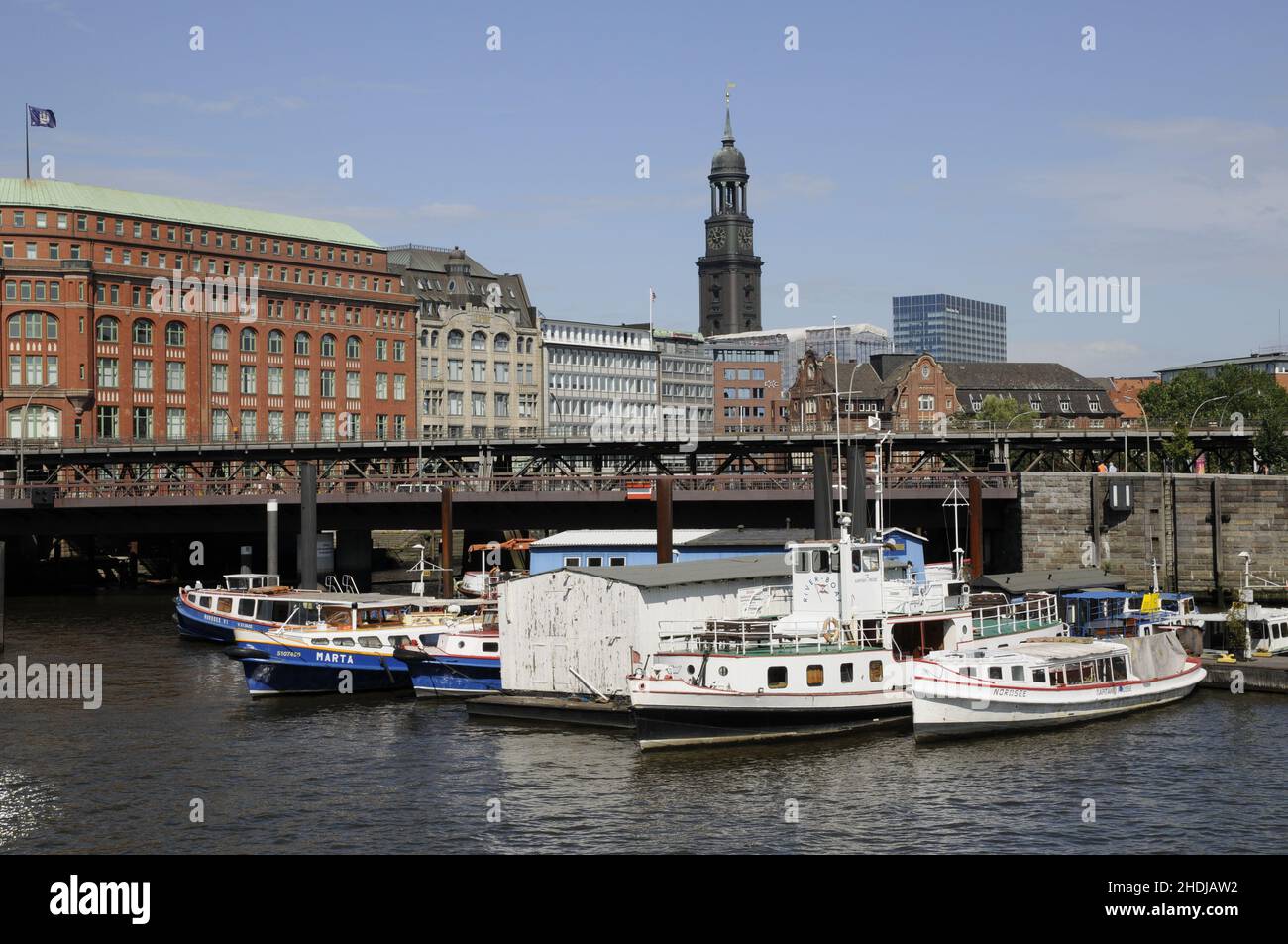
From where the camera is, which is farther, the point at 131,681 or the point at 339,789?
the point at 131,681

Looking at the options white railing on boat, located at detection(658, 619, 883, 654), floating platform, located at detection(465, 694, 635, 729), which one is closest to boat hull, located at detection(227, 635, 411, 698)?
floating platform, located at detection(465, 694, 635, 729)

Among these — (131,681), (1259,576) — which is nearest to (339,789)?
(131,681)

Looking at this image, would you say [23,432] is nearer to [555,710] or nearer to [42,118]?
[42,118]

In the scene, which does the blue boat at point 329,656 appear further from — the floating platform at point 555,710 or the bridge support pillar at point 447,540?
the bridge support pillar at point 447,540

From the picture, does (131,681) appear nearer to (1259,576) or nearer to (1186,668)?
(1186,668)

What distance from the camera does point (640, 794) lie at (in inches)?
1618

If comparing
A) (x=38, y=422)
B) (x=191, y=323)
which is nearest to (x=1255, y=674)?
(x=38, y=422)

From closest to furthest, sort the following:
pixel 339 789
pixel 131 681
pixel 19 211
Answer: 1. pixel 339 789
2. pixel 131 681
3. pixel 19 211

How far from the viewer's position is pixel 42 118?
133500 mm

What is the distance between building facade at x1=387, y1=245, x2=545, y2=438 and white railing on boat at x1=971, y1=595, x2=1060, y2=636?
127m

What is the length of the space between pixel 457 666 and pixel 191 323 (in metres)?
110

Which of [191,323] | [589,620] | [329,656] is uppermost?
[191,323]

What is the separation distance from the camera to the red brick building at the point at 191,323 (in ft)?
476
